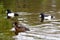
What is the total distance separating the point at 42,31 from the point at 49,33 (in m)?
0.42

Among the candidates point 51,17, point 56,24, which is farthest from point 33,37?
point 51,17

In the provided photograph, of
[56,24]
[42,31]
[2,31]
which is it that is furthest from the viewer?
[56,24]

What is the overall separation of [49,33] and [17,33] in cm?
141

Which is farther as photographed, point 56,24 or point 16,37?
point 56,24

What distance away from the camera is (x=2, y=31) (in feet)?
34.5

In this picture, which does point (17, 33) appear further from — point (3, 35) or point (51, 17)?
point (51, 17)

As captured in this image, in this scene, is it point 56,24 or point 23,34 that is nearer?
point 23,34

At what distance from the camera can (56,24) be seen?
1406 centimetres

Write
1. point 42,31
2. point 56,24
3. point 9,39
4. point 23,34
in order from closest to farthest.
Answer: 1. point 9,39
2. point 23,34
3. point 42,31
4. point 56,24

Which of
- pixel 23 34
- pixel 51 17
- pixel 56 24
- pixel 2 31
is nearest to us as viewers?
pixel 2 31

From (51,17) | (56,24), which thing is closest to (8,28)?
(56,24)

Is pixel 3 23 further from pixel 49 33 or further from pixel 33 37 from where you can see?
pixel 49 33

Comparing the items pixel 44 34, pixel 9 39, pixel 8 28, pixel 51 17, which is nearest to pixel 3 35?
pixel 9 39

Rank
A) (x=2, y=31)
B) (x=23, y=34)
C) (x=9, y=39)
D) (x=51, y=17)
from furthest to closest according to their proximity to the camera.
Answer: (x=51, y=17)
(x=23, y=34)
(x=2, y=31)
(x=9, y=39)
